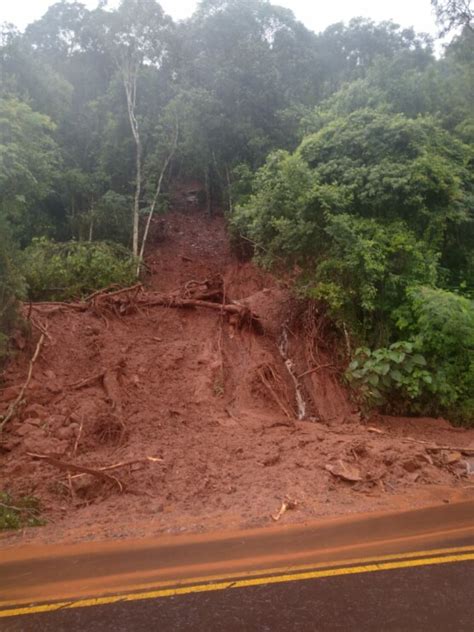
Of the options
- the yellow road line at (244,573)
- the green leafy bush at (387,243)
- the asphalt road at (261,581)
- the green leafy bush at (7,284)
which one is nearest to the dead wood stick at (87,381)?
the green leafy bush at (7,284)

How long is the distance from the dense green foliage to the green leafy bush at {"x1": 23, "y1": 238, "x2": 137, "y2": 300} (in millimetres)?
59

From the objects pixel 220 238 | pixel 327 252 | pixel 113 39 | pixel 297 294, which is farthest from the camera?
pixel 220 238

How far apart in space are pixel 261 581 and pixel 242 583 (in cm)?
17

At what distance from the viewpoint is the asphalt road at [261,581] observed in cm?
403

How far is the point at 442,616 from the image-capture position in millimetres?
3922

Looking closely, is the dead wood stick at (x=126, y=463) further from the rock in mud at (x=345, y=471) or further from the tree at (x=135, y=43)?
the tree at (x=135, y=43)

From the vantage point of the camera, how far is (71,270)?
Result: 15.4m

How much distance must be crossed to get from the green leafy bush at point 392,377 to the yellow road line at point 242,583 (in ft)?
18.4

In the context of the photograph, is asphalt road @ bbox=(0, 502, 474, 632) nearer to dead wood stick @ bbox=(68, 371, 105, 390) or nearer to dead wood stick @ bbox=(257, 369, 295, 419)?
dead wood stick @ bbox=(68, 371, 105, 390)

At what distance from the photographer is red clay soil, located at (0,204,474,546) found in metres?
6.99

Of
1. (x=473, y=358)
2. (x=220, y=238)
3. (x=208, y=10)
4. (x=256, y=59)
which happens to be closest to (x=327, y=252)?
(x=473, y=358)

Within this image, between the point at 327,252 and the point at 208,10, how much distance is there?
21.5 metres

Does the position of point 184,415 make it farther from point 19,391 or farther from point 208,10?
point 208,10

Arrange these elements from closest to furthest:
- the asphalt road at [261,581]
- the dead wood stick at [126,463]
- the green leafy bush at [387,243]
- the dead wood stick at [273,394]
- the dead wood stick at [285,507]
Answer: the asphalt road at [261,581] < the dead wood stick at [285,507] < the dead wood stick at [126,463] < the green leafy bush at [387,243] < the dead wood stick at [273,394]
